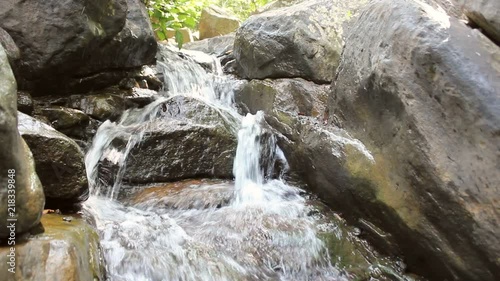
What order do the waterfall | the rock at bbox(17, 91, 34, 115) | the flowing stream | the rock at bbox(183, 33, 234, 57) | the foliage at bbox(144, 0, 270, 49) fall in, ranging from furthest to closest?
the rock at bbox(183, 33, 234, 57) → the foliage at bbox(144, 0, 270, 49) → the waterfall → the rock at bbox(17, 91, 34, 115) → the flowing stream

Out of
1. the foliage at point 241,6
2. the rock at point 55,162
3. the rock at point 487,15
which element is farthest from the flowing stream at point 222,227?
the foliage at point 241,6

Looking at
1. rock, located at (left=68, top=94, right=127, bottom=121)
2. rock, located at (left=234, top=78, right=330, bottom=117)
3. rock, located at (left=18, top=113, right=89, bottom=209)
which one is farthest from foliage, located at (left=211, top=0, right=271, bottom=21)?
rock, located at (left=18, top=113, right=89, bottom=209)

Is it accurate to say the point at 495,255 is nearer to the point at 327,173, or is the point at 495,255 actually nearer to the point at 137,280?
the point at 327,173

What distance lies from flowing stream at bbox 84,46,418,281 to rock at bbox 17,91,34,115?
88 cm

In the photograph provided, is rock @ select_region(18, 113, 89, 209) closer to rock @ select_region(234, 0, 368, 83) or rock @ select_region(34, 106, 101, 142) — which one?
rock @ select_region(34, 106, 101, 142)

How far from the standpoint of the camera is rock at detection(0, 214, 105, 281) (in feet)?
7.79

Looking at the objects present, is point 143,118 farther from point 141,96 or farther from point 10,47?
point 10,47

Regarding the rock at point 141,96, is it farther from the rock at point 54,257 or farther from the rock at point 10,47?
the rock at point 54,257

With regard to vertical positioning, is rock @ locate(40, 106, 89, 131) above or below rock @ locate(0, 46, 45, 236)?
below

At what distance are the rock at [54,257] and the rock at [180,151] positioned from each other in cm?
239

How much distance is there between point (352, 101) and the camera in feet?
15.4

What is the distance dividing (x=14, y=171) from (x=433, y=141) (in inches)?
124

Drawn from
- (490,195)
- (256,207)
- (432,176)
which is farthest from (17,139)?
(490,195)

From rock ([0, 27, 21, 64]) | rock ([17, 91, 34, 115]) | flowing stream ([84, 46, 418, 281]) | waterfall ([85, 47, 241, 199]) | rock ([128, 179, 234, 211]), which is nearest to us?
flowing stream ([84, 46, 418, 281])
